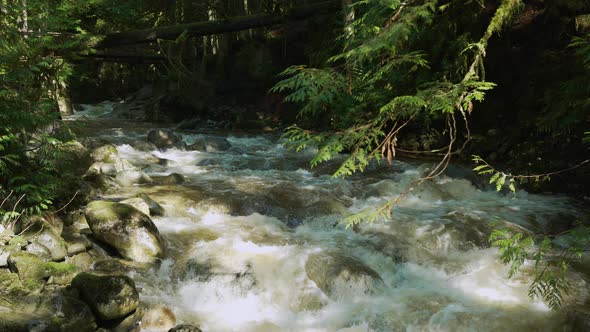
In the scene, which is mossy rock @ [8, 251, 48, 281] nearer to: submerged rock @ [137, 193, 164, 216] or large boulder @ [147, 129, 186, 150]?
submerged rock @ [137, 193, 164, 216]

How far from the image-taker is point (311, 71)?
475 cm

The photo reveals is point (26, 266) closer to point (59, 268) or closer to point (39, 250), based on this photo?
point (59, 268)

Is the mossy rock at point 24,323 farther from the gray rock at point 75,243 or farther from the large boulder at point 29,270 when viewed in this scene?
the gray rock at point 75,243

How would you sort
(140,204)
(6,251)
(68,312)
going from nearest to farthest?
(68,312)
(6,251)
(140,204)

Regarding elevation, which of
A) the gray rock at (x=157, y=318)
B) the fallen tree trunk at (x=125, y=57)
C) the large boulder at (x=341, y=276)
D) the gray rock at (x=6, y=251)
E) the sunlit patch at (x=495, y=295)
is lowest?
the sunlit patch at (x=495, y=295)

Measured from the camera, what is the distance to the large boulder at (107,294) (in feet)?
14.9

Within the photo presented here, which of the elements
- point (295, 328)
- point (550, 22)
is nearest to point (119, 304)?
point (295, 328)

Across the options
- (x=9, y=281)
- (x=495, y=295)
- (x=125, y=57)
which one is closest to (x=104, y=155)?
(x=9, y=281)

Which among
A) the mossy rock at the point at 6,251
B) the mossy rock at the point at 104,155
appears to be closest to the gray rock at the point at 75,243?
the mossy rock at the point at 6,251

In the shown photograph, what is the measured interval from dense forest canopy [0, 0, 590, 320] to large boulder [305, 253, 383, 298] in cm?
119

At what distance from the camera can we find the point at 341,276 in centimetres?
577

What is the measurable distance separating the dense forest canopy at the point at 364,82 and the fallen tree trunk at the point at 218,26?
4 cm

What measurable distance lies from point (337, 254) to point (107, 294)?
125 inches

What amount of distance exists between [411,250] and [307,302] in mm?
2056
